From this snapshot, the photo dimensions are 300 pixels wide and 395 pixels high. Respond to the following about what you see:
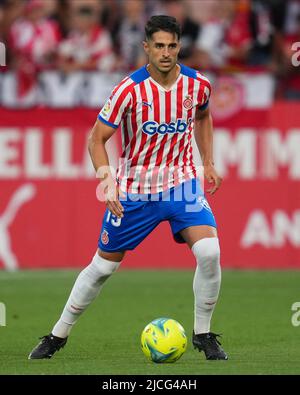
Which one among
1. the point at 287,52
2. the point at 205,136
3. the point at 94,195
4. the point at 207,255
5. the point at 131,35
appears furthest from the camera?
the point at 131,35

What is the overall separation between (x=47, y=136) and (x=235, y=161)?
2411 mm

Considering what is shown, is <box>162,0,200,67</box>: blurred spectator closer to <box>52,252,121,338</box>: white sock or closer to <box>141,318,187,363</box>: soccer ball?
<box>52,252,121,338</box>: white sock

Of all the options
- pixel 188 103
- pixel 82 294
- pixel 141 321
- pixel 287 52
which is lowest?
pixel 141 321

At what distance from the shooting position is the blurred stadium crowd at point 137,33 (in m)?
16.4

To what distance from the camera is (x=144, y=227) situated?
8.30 m

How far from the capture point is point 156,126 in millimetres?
8281

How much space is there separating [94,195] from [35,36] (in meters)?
3.13

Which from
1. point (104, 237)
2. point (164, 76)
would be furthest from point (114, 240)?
point (164, 76)

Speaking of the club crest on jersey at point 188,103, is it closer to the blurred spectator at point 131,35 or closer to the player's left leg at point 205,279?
the player's left leg at point 205,279

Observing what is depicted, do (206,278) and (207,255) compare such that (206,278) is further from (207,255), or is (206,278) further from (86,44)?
(86,44)

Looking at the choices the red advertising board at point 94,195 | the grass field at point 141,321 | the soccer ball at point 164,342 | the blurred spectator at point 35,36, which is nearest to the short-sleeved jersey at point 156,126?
the soccer ball at point 164,342

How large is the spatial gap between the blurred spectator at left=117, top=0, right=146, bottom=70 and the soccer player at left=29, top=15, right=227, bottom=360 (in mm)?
8360
